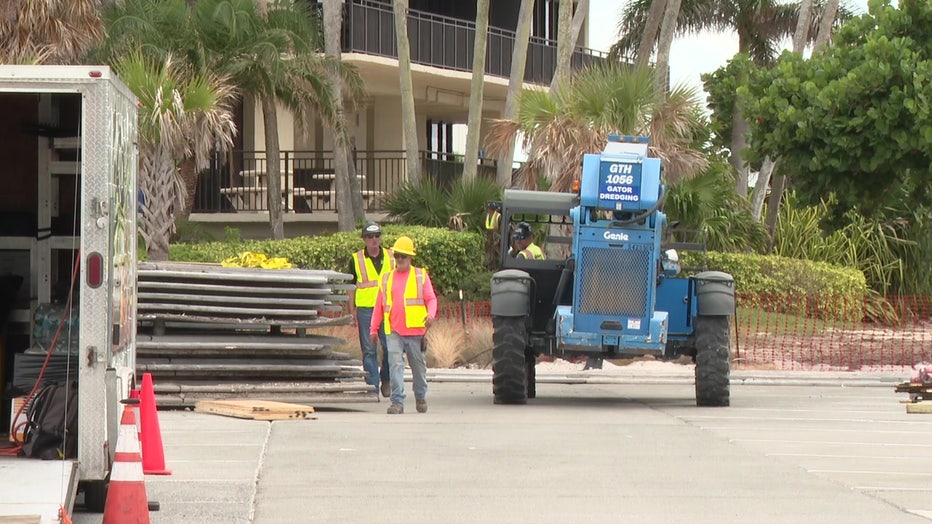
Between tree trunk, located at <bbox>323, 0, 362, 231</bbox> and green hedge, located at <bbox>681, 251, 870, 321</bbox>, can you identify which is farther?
green hedge, located at <bbox>681, 251, 870, 321</bbox>

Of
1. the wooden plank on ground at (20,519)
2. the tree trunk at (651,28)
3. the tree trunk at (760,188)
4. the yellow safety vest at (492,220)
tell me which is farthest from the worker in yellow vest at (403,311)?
the tree trunk at (760,188)

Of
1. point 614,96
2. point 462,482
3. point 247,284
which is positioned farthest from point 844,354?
point 462,482

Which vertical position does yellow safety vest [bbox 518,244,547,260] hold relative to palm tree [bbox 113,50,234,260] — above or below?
below

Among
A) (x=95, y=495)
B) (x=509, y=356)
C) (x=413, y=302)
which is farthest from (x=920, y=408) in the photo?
(x=95, y=495)

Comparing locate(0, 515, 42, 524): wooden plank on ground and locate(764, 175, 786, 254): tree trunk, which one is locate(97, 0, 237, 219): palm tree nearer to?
locate(764, 175, 786, 254): tree trunk

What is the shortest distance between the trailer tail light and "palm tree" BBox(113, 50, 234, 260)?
1372 centimetres

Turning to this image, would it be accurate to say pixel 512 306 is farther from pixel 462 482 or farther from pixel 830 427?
pixel 462 482

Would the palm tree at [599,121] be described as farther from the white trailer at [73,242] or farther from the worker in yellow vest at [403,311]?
the white trailer at [73,242]

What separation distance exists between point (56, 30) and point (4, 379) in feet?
47.0

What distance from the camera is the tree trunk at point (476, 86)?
29256 mm

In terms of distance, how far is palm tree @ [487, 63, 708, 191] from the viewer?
25.5 metres

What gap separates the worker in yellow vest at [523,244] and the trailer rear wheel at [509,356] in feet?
4.60

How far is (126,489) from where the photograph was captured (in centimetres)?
866

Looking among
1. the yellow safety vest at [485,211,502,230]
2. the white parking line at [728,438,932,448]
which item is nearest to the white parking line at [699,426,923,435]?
the white parking line at [728,438,932,448]
